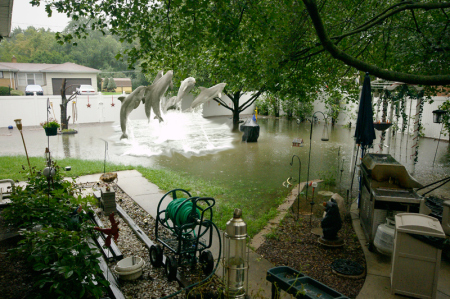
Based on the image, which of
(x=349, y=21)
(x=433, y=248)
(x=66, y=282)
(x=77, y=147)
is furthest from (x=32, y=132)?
(x=433, y=248)

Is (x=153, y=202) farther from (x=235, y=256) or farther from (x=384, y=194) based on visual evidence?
(x=384, y=194)

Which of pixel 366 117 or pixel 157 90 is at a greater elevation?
pixel 157 90

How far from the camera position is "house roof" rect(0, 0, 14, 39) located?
5.20m

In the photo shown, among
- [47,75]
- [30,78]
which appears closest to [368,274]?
[47,75]

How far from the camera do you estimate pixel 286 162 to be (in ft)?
44.7

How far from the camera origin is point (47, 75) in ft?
118

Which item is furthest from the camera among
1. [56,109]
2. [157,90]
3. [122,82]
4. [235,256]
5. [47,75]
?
[122,82]

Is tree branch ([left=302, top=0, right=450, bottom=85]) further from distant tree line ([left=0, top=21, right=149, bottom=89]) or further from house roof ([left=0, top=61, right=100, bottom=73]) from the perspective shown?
distant tree line ([left=0, top=21, right=149, bottom=89])

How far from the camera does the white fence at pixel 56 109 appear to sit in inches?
967

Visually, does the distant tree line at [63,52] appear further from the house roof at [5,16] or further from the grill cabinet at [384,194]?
the grill cabinet at [384,194]

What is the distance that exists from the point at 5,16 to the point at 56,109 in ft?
72.2

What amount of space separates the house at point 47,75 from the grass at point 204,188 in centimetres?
2564

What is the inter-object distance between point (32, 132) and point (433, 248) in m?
23.8

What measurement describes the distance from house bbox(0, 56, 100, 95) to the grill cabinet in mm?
35230
